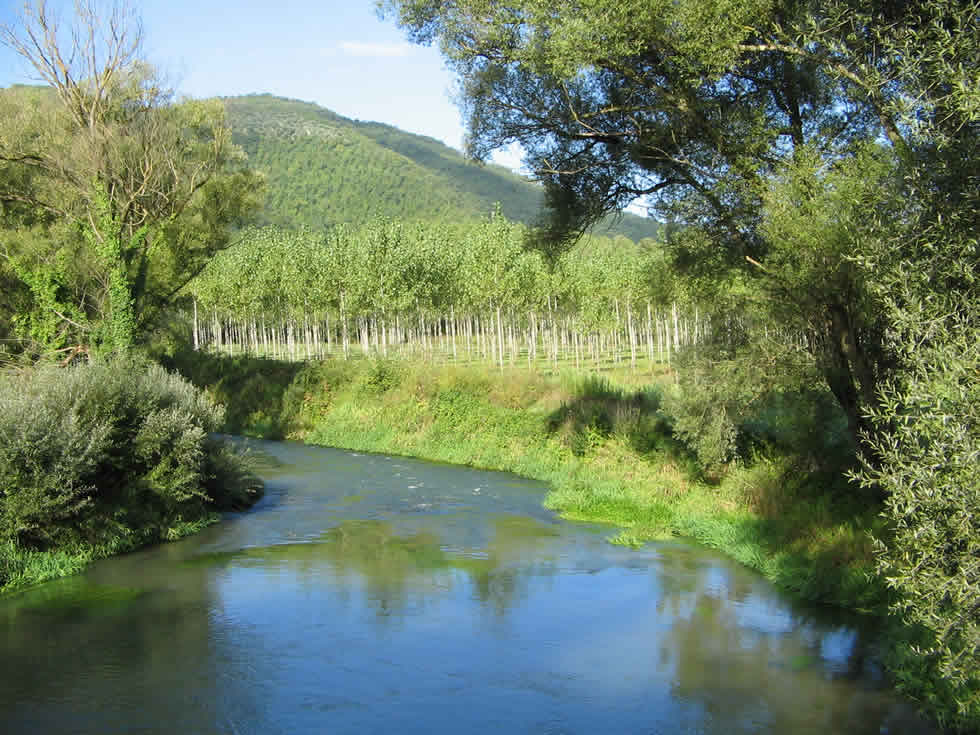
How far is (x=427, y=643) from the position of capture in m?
11.8

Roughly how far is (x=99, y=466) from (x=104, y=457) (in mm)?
657

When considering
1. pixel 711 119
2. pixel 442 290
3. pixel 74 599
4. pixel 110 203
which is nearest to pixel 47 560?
pixel 74 599

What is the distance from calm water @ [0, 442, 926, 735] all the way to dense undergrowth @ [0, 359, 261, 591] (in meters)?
0.73

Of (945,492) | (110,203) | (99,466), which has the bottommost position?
(99,466)

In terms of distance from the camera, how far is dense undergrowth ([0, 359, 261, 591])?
14.3 m

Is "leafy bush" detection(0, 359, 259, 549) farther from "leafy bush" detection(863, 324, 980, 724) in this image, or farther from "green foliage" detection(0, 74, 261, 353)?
"leafy bush" detection(863, 324, 980, 724)

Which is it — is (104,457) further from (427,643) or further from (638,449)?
(638,449)

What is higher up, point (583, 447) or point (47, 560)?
point (583, 447)

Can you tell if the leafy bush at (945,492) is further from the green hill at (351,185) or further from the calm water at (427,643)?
the green hill at (351,185)

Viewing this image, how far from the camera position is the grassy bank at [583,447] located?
49.2 ft

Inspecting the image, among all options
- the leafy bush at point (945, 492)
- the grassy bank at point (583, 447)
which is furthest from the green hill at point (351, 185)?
the leafy bush at point (945, 492)

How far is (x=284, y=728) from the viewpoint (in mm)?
9156

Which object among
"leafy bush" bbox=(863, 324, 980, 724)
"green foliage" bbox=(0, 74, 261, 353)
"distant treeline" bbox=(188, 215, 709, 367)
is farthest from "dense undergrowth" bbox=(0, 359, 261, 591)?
"distant treeline" bbox=(188, 215, 709, 367)

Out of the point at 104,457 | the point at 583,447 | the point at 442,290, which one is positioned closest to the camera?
the point at 104,457
